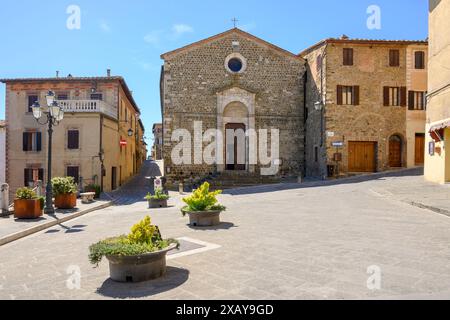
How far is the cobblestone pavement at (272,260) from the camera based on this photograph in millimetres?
4430

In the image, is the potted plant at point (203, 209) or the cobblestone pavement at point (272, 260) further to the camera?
the potted plant at point (203, 209)

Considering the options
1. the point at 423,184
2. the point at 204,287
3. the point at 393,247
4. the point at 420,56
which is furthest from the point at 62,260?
the point at 420,56

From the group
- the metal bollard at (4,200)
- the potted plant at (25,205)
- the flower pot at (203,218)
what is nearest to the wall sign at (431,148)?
the flower pot at (203,218)

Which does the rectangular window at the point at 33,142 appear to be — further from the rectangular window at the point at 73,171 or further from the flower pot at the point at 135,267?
the flower pot at the point at 135,267

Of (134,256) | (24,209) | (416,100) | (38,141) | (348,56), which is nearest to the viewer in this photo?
(134,256)

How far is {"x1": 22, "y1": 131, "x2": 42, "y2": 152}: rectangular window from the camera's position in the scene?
2397cm

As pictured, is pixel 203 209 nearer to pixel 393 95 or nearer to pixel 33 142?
pixel 393 95

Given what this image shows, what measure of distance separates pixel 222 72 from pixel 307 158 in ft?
29.0

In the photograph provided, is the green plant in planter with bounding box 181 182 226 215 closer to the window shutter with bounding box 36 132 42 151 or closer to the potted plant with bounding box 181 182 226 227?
the potted plant with bounding box 181 182 226 227

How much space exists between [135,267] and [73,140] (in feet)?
67.6

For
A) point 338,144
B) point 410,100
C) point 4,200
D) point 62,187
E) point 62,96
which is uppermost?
point 62,96

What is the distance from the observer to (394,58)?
2302 cm

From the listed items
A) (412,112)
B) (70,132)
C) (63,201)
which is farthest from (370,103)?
(70,132)

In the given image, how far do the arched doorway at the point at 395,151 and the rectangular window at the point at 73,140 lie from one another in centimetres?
2130
